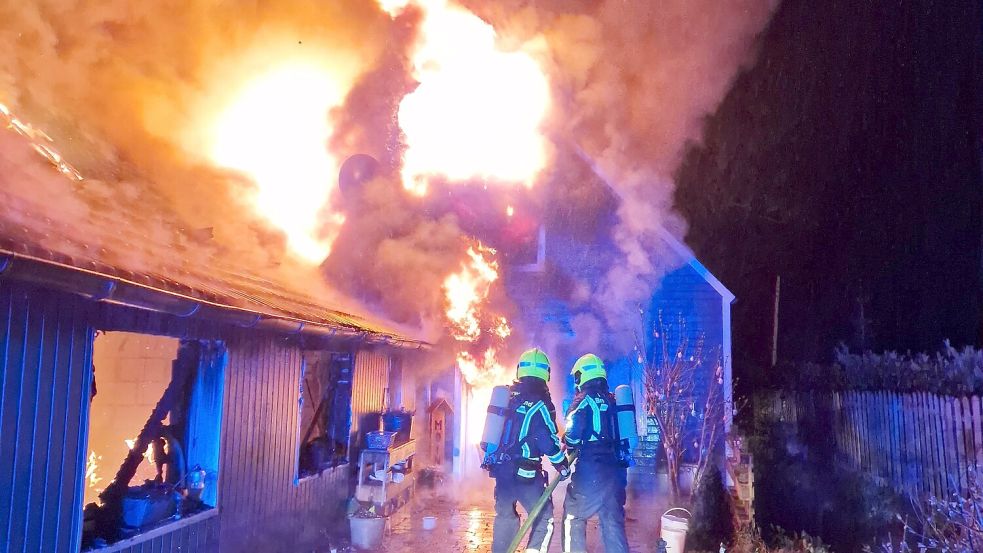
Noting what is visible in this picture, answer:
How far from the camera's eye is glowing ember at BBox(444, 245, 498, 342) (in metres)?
12.1

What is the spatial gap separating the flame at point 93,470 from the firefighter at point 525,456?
462 cm

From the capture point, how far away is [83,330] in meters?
4.23

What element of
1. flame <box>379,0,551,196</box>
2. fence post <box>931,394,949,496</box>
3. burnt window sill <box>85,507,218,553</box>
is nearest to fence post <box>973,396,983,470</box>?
A: fence post <box>931,394,949,496</box>

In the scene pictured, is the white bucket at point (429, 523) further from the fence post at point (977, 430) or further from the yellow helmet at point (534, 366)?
the fence post at point (977, 430)

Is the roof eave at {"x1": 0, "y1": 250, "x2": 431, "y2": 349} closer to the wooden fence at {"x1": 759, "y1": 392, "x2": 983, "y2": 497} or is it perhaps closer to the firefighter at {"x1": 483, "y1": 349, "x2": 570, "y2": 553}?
the firefighter at {"x1": 483, "y1": 349, "x2": 570, "y2": 553}

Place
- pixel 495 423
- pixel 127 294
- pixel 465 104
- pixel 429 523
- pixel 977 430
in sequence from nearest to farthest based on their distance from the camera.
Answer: pixel 127 294 < pixel 495 423 < pixel 977 430 < pixel 429 523 < pixel 465 104

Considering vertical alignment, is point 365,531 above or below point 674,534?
below

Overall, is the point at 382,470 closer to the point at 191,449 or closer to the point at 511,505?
the point at 511,505

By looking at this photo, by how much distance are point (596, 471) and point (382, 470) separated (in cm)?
358

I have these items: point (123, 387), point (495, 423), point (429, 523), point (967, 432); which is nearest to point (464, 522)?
point (429, 523)

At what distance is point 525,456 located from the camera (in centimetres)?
627

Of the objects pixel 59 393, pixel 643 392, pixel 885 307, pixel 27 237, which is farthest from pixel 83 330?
pixel 885 307

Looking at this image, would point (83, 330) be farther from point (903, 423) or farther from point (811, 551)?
point (903, 423)

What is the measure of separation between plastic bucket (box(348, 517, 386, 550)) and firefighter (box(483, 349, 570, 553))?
193cm
